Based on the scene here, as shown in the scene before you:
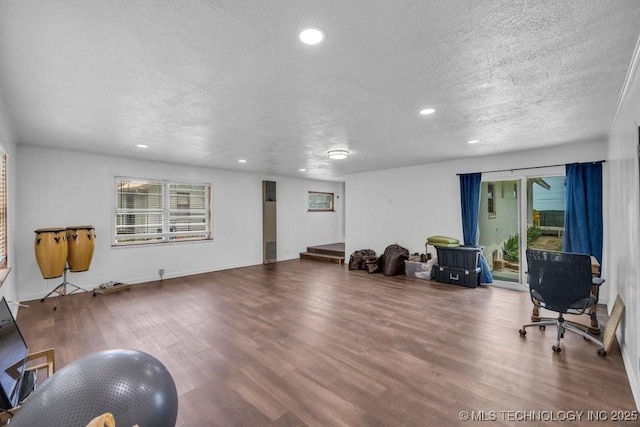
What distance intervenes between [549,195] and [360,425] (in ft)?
16.3

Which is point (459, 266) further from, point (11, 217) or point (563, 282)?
point (11, 217)

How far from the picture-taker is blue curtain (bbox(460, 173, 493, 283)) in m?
5.30

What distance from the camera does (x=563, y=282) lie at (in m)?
2.81

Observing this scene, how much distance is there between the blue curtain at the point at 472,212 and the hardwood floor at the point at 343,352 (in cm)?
64

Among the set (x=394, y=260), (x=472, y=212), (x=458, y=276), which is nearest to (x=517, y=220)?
(x=472, y=212)

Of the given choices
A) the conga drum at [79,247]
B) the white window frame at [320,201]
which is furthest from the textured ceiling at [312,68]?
the white window frame at [320,201]

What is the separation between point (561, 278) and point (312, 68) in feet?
10.3

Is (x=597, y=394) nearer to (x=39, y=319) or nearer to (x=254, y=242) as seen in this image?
(x=39, y=319)

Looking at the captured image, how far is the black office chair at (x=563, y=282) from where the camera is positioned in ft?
8.97

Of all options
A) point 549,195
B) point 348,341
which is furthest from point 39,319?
point 549,195

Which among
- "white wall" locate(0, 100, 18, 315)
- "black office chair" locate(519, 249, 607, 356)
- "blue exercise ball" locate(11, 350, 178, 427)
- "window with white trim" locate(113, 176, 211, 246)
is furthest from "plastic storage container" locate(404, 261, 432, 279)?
"white wall" locate(0, 100, 18, 315)

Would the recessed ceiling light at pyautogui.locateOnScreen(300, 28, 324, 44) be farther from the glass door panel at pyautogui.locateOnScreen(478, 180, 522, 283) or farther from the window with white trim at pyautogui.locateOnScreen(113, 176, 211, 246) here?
the window with white trim at pyautogui.locateOnScreen(113, 176, 211, 246)

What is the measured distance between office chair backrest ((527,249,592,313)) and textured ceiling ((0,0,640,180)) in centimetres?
154

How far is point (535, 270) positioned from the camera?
9.87ft
